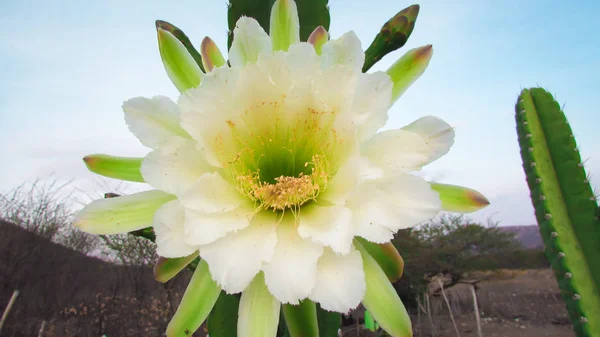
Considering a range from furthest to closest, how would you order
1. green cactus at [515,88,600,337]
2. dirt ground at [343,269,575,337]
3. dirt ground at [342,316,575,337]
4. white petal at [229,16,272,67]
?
dirt ground at [343,269,575,337], dirt ground at [342,316,575,337], green cactus at [515,88,600,337], white petal at [229,16,272,67]

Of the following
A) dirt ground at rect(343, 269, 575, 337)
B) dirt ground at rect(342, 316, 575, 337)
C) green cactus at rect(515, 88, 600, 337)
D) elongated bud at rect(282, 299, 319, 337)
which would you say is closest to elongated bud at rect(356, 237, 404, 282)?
elongated bud at rect(282, 299, 319, 337)

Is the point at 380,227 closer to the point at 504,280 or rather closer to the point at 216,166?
the point at 216,166

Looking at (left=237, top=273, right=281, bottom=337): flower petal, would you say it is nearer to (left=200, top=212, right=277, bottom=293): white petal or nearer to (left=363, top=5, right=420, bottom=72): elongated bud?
(left=200, top=212, right=277, bottom=293): white petal

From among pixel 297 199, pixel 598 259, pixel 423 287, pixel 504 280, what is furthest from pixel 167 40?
pixel 504 280

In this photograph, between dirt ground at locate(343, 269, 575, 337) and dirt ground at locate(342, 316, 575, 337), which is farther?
dirt ground at locate(343, 269, 575, 337)

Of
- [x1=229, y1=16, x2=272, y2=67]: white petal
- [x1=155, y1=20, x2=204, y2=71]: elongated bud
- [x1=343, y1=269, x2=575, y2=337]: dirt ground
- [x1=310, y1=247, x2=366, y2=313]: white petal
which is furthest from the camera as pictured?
[x1=343, y1=269, x2=575, y2=337]: dirt ground

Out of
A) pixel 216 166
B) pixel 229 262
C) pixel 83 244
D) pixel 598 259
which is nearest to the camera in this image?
pixel 229 262

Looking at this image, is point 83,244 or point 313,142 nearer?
point 313,142
